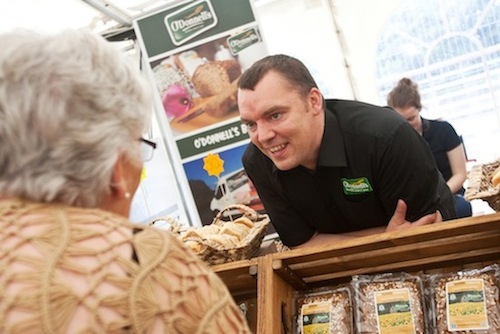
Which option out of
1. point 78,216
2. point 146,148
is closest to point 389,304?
point 146,148

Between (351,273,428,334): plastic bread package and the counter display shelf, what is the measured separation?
0.06 meters

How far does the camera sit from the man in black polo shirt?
1959 mm

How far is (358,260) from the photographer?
1728mm

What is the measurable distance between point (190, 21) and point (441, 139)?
5.97 feet

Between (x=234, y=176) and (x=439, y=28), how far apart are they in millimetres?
3608

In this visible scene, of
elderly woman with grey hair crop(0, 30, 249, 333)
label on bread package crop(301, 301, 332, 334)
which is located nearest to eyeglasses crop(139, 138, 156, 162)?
elderly woman with grey hair crop(0, 30, 249, 333)

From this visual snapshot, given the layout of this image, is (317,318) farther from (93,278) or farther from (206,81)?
(206,81)

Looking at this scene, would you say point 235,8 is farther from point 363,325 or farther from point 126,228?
point 126,228

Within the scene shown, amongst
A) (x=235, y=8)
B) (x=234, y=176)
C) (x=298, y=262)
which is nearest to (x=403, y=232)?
(x=298, y=262)

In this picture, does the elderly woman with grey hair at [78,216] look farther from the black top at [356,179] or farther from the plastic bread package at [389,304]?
the black top at [356,179]

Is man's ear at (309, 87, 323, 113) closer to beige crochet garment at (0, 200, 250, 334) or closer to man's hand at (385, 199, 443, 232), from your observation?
man's hand at (385, 199, 443, 232)

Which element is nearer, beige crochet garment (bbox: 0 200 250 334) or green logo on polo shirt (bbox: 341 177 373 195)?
beige crochet garment (bbox: 0 200 250 334)

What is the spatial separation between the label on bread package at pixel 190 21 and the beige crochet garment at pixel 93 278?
322cm

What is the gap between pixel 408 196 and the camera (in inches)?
77.1
